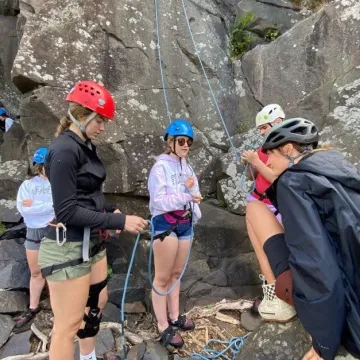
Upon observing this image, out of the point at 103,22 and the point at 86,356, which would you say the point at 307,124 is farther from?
the point at 103,22

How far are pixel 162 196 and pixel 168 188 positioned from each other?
0.43 ft

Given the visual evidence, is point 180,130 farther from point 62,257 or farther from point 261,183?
point 62,257

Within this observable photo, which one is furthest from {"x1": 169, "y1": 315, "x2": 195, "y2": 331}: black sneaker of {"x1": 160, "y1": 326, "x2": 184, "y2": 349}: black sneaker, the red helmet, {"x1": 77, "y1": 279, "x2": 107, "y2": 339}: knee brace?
the red helmet

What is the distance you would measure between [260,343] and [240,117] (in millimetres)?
4694

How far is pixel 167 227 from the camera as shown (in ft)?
12.1

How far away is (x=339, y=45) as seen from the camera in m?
5.98

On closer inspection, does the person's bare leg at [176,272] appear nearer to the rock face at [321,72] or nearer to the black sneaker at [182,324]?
the black sneaker at [182,324]

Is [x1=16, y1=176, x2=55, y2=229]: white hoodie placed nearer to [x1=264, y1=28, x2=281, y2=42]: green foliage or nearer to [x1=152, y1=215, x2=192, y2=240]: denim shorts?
[x1=152, y1=215, x2=192, y2=240]: denim shorts

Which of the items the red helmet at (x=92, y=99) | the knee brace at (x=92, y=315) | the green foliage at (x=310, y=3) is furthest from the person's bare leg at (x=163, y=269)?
the green foliage at (x=310, y=3)

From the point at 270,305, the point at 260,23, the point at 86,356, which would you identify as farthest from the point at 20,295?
the point at 260,23

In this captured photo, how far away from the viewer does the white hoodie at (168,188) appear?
143 inches

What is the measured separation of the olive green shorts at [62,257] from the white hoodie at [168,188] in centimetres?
110

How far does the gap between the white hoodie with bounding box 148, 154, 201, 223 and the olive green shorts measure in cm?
110

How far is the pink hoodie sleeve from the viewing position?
362 cm
